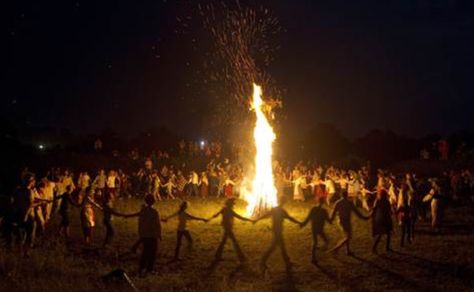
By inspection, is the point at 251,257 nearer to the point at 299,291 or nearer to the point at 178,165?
the point at 299,291

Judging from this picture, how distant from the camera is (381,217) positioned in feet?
48.8

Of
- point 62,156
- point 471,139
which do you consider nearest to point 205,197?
point 62,156

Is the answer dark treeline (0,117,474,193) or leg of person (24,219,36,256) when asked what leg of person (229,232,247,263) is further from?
dark treeline (0,117,474,193)

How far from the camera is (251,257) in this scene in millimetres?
15273

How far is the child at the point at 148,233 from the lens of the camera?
12.7 meters

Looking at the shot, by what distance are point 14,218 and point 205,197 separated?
1728cm

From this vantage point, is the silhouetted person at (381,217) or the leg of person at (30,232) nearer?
the leg of person at (30,232)

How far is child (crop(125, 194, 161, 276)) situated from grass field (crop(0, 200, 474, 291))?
42 centimetres

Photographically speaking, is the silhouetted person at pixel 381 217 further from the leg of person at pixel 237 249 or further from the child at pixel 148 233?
the child at pixel 148 233

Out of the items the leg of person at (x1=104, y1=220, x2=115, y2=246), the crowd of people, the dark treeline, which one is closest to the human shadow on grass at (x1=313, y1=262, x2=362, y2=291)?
the crowd of people

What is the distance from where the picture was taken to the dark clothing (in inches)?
585

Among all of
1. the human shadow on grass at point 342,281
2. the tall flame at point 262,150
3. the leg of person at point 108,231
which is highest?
the tall flame at point 262,150

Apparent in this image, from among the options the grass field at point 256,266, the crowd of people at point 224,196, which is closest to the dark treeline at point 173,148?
the crowd of people at point 224,196

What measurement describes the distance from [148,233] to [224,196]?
61.2 feet
